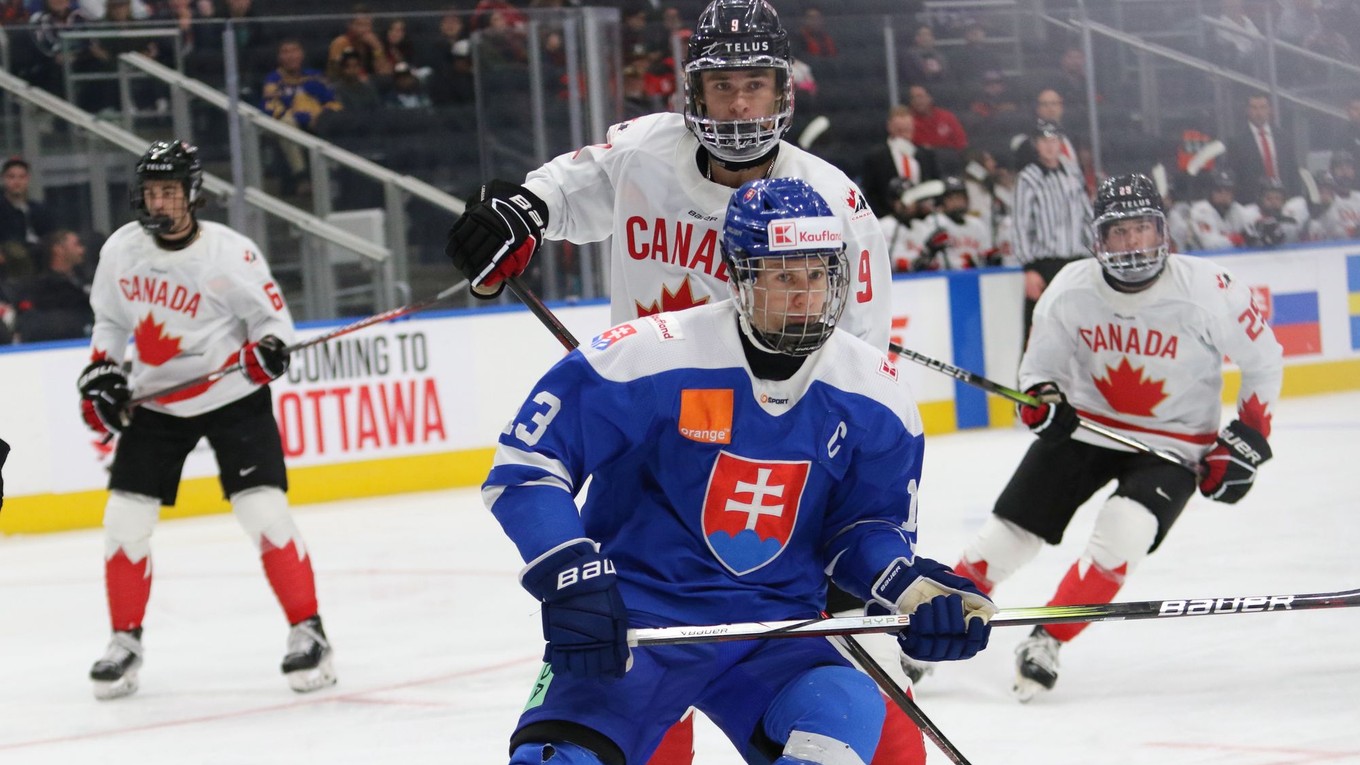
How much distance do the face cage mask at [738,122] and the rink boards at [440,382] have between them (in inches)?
187

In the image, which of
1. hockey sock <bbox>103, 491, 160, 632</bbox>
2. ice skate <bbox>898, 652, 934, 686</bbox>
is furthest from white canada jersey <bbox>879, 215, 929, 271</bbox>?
hockey sock <bbox>103, 491, 160, 632</bbox>

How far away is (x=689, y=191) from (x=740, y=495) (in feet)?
3.13

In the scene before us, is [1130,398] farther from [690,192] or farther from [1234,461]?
[690,192]

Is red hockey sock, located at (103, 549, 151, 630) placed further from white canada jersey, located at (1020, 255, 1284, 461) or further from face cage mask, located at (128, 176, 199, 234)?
white canada jersey, located at (1020, 255, 1284, 461)

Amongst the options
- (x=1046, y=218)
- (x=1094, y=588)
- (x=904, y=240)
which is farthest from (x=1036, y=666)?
(x=904, y=240)

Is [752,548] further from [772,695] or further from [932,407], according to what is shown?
[932,407]

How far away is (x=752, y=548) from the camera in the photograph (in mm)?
2477

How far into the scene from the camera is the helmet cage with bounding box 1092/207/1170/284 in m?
4.17

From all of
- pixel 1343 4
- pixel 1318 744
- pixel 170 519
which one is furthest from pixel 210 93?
pixel 1343 4

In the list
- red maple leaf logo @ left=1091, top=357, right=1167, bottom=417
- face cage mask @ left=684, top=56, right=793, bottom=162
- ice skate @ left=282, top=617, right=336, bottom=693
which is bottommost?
ice skate @ left=282, top=617, right=336, bottom=693

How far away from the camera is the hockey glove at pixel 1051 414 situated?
4.15m

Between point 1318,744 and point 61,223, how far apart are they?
573cm

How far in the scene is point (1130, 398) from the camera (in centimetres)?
431

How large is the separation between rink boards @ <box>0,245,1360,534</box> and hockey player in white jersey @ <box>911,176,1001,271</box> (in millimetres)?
206
